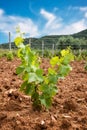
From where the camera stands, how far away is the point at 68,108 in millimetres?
4137

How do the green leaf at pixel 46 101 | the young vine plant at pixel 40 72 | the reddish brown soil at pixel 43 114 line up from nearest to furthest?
the reddish brown soil at pixel 43 114 < the young vine plant at pixel 40 72 < the green leaf at pixel 46 101

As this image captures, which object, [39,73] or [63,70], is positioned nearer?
[39,73]

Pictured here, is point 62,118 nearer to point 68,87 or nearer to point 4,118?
point 4,118

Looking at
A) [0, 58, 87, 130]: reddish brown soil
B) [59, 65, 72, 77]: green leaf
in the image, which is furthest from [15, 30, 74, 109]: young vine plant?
[0, 58, 87, 130]: reddish brown soil

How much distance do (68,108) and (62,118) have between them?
0.47 meters

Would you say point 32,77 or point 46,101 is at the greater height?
point 32,77

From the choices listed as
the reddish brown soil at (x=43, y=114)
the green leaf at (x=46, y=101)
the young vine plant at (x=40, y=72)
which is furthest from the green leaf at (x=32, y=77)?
the reddish brown soil at (x=43, y=114)

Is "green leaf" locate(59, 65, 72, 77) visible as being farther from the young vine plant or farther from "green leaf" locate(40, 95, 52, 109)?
"green leaf" locate(40, 95, 52, 109)

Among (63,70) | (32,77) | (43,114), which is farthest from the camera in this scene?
(43,114)

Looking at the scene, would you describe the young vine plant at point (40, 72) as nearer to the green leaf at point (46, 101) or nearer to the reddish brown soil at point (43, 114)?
the green leaf at point (46, 101)

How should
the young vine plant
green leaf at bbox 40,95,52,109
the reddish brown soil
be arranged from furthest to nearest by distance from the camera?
green leaf at bbox 40,95,52,109 → the young vine plant → the reddish brown soil

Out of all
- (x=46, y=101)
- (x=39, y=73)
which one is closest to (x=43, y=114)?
(x=46, y=101)

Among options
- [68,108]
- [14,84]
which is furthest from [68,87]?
[68,108]

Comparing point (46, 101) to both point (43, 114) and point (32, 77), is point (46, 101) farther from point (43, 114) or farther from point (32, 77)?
point (32, 77)
